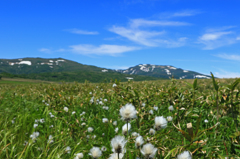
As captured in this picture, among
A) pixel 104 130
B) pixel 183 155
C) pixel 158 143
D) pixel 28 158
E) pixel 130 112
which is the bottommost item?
pixel 28 158

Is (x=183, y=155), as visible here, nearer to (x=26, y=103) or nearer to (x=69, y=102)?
(x=69, y=102)

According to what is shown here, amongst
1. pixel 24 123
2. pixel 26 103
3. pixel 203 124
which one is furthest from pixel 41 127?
pixel 203 124

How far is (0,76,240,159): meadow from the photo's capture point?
1854 millimetres

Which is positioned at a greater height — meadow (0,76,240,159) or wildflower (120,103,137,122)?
wildflower (120,103,137,122)

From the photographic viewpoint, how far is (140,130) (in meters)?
3.00

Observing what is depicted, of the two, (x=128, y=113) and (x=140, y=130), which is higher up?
(x=128, y=113)

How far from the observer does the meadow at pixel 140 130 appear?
1854 millimetres

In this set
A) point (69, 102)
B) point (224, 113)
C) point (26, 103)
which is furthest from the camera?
point (26, 103)

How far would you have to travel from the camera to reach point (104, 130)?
396 cm

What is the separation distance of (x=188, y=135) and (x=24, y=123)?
4857 mm

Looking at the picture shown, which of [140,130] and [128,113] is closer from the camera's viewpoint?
[128,113]

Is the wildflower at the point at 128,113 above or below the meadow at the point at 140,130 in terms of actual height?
above

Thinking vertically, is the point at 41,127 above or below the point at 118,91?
below

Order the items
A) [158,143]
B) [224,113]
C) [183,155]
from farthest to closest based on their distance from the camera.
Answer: [224,113] < [158,143] < [183,155]
